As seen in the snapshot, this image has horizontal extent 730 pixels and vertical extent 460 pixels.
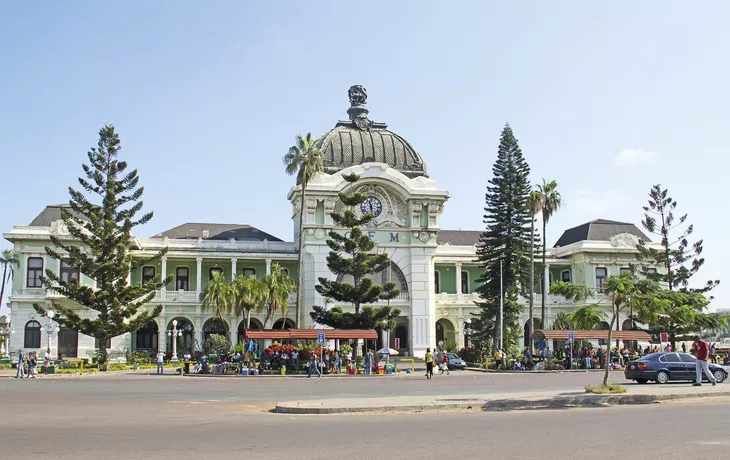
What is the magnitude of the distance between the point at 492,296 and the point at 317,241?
12.7m

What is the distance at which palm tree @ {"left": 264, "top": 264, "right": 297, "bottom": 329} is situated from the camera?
49.6m

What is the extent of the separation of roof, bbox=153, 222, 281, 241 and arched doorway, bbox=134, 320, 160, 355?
7404 mm

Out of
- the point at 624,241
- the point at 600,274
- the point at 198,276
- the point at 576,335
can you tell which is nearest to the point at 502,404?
the point at 576,335

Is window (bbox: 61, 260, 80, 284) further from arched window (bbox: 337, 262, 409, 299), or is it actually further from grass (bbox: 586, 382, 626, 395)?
grass (bbox: 586, 382, 626, 395)

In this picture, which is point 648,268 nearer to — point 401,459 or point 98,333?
point 98,333

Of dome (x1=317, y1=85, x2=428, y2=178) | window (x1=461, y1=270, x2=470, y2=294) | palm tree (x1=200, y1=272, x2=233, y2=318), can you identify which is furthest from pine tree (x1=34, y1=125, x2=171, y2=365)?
window (x1=461, y1=270, x2=470, y2=294)

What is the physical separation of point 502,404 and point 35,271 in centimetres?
4330

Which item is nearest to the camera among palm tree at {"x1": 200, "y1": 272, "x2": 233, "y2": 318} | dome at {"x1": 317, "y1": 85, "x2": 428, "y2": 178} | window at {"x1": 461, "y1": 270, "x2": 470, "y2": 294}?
palm tree at {"x1": 200, "y1": 272, "x2": 233, "y2": 318}

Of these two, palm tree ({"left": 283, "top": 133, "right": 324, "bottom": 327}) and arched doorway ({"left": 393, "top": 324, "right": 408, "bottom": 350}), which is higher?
palm tree ({"left": 283, "top": 133, "right": 324, "bottom": 327})

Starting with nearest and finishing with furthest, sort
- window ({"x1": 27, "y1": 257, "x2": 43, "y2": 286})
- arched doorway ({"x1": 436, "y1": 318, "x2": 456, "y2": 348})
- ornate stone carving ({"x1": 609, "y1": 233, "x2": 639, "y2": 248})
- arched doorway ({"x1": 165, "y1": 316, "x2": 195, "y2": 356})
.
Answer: window ({"x1": 27, "y1": 257, "x2": 43, "y2": 286})
arched doorway ({"x1": 165, "y1": 316, "x2": 195, "y2": 356})
arched doorway ({"x1": 436, "y1": 318, "x2": 456, "y2": 348})
ornate stone carving ({"x1": 609, "y1": 233, "x2": 639, "y2": 248})

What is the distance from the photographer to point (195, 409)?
56.7ft

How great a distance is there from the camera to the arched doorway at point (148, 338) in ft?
179

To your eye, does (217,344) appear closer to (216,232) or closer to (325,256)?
(325,256)

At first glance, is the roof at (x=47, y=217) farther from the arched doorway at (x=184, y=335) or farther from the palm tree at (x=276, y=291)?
the palm tree at (x=276, y=291)
